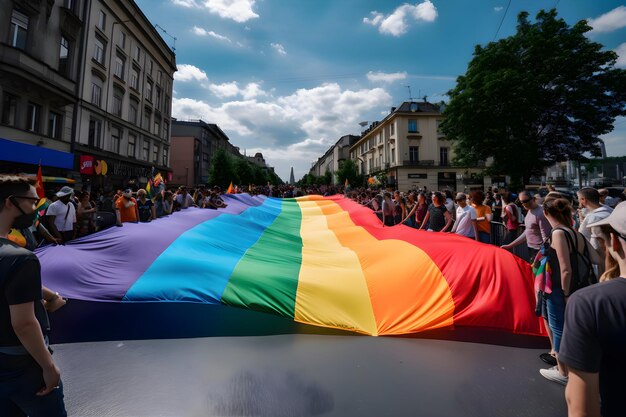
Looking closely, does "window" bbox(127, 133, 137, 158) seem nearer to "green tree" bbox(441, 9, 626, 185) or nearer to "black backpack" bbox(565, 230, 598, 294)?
"green tree" bbox(441, 9, 626, 185)

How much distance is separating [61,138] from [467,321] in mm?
24041

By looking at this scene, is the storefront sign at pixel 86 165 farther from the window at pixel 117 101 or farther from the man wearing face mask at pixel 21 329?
the man wearing face mask at pixel 21 329

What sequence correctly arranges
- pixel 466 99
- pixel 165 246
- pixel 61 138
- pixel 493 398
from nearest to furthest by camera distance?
pixel 493 398 → pixel 165 246 → pixel 61 138 → pixel 466 99

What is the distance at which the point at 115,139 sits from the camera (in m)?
25.1

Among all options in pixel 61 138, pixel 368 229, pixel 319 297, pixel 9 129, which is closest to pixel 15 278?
pixel 319 297

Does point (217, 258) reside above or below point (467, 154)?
below

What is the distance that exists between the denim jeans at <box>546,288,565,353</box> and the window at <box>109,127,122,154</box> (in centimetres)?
2917

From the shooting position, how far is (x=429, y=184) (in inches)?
1745

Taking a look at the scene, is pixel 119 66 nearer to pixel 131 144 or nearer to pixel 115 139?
pixel 115 139

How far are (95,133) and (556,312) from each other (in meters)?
27.7

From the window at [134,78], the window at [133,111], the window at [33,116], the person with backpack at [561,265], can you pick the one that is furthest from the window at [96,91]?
the person with backpack at [561,265]

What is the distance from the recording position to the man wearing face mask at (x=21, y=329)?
1.53m

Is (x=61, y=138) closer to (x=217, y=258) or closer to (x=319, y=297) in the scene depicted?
(x=217, y=258)

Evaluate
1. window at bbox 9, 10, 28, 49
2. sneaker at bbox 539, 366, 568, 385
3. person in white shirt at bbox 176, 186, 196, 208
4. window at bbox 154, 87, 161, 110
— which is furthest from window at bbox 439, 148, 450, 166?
sneaker at bbox 539, 366, 568, 385
